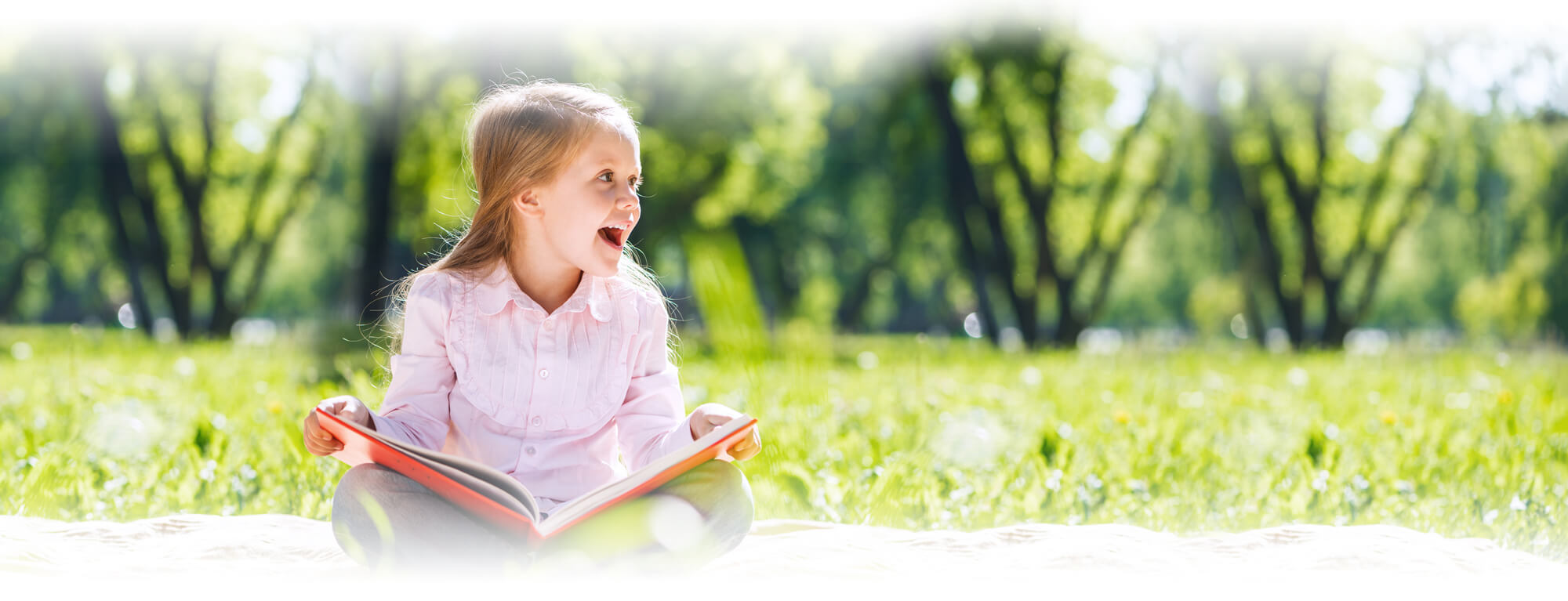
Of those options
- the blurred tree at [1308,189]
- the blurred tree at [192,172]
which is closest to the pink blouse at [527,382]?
the blurred tree at [192,172]

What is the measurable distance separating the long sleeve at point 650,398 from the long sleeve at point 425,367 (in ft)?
1.24

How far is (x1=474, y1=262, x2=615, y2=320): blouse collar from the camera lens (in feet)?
7.79

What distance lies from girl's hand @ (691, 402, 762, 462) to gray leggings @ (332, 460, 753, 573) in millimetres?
64

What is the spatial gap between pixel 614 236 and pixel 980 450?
219cm

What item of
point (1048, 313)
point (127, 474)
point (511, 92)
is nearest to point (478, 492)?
point (511, 92)

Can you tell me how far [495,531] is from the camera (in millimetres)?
2016

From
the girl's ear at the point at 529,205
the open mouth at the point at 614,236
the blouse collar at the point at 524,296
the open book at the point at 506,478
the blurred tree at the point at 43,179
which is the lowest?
the blurred tree at the point at 43,179

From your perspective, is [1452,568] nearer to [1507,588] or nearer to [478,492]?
[1507,588]

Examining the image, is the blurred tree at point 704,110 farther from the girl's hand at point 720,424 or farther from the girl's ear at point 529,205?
the girl's hand at point 720,424

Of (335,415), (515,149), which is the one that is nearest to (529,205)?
(515,149)

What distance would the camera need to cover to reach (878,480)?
3367 mm

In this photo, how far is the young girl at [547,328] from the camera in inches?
91.4

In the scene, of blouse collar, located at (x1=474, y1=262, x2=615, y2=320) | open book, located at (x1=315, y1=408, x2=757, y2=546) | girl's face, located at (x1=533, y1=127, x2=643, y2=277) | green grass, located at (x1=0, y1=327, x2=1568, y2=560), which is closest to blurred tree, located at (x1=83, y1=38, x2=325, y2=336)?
green grass, located at (x1=0, y1=327, x2=1568, y2=560)

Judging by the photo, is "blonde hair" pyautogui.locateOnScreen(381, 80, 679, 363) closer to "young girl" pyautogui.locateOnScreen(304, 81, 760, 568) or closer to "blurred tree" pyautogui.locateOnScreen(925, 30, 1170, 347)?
"young girl" pyautogui.locateOnScreen(304, 81, 760, 568)
